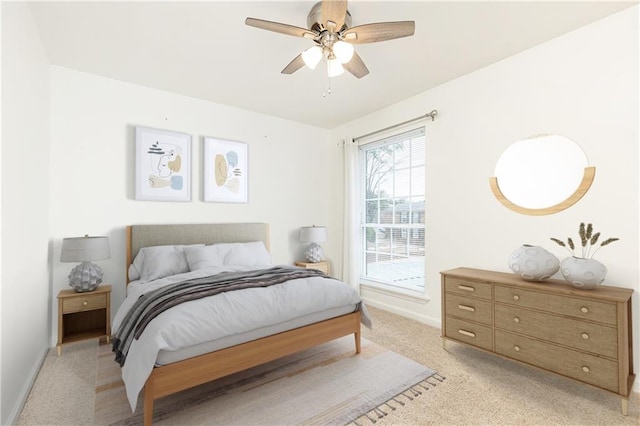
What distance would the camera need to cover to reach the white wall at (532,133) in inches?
86.6

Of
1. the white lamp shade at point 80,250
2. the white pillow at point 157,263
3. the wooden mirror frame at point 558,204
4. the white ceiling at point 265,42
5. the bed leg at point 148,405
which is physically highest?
the white ceiling at point 265,42

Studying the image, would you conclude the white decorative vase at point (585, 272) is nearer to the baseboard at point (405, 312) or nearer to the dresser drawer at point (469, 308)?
the dresser drawer at point (469, 308)

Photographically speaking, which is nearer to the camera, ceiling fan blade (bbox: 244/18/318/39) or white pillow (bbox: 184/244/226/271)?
ceiling fan blade (bbox: 244/18/318/39)

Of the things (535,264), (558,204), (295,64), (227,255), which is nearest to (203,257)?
(227,255)

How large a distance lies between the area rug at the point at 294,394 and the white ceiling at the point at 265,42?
2.69 metres

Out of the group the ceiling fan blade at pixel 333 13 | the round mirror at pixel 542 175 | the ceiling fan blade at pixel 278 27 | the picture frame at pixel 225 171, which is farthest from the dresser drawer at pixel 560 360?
the picture frame at pixel 225 171

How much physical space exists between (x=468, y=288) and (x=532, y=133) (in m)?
1.49

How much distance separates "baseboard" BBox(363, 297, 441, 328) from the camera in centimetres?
341

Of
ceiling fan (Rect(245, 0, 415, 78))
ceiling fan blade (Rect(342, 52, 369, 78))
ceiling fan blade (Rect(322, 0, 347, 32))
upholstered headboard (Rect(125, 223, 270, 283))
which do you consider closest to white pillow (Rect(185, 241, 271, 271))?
upholstered headboard (Rect(125, 223, 270, 283))

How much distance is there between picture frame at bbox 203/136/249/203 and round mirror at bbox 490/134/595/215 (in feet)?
9.78

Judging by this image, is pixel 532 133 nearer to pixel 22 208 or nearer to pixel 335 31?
pixel 335 31

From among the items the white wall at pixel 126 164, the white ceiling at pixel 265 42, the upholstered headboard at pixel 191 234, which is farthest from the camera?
the upholstered headboard at pixel 191 234

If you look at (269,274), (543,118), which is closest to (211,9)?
(269,274)

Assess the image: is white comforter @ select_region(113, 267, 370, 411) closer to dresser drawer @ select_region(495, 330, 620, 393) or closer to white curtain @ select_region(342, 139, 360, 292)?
dresser drawer @ select_region(495, 330, 620, 393)
